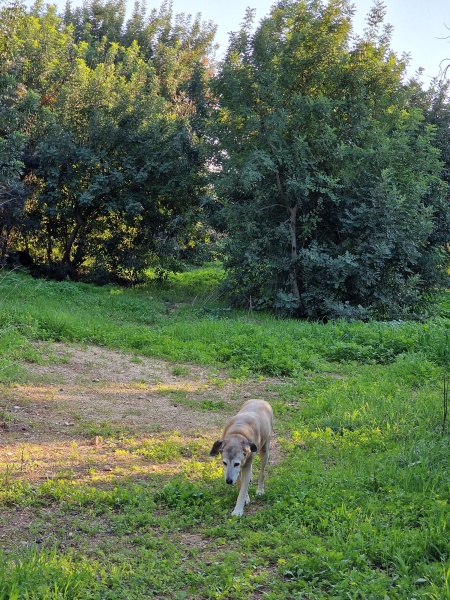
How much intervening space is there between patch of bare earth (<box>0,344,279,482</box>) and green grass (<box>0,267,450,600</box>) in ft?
0.48

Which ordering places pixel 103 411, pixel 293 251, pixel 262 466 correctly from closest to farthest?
1. pixel 262 466
2. pixel 103 411
3. pixel 293 251

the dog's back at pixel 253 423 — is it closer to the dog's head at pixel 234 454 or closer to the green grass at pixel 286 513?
the dog's head at pixel 234 454

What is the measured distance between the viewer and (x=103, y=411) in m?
7.50

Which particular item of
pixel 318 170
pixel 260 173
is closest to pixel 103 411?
pixel 260 173

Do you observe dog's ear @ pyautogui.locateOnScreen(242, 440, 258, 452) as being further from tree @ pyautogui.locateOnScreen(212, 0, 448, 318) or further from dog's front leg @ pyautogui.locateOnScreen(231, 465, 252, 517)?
tree @ pyautogui.locateOnScreen(212, 0, 448, 318)

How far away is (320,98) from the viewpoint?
1473 cm

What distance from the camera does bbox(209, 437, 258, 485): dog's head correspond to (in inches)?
196

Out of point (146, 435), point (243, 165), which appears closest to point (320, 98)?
point (243, 165)

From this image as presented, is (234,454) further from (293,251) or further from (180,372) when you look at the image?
(293,251)

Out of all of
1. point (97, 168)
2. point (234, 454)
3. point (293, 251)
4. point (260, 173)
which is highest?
point (260, 173)

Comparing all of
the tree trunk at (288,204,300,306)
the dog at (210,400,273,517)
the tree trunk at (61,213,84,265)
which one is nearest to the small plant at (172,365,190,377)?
the dog at (210,400,273,517)

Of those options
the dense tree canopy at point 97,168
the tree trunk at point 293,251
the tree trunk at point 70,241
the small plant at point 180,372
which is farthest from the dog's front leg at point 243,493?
the tree trunk at point 70,241

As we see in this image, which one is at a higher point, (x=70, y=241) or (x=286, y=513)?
(x=70, y=241)

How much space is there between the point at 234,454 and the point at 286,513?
1.98 feet
